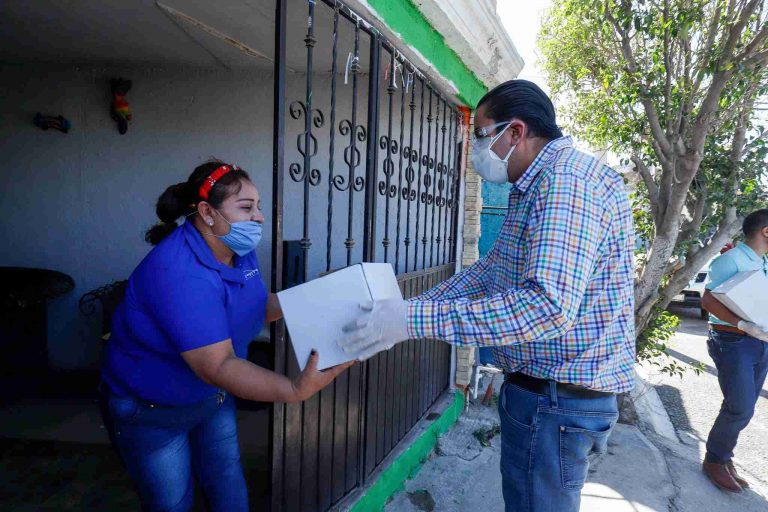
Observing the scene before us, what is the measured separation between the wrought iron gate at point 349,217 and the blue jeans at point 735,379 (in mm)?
2050

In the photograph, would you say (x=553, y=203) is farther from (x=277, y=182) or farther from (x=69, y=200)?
(x=69, y=200)

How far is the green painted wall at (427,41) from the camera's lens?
2529mm

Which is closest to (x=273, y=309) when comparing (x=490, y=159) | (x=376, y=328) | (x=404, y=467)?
(x=376, y=328)

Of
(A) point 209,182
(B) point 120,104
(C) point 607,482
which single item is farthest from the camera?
(B) point 120,104

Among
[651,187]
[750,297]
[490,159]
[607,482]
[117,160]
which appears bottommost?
[607,482]

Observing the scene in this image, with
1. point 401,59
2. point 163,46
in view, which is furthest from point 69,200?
point 401,59

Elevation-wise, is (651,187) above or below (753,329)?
above

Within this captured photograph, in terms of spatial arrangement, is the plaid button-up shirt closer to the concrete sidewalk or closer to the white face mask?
the white face mask

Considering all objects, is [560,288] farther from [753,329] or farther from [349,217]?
[753,329]

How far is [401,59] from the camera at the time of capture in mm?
2854

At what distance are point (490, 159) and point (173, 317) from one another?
3.82 feet

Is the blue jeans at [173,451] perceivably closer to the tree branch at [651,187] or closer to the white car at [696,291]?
the tree branch at [651,187]

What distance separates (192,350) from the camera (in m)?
1.45

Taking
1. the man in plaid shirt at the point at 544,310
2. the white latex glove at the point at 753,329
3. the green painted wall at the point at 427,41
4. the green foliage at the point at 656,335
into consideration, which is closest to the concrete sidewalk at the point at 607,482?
the green foliage at the point at 656,335
